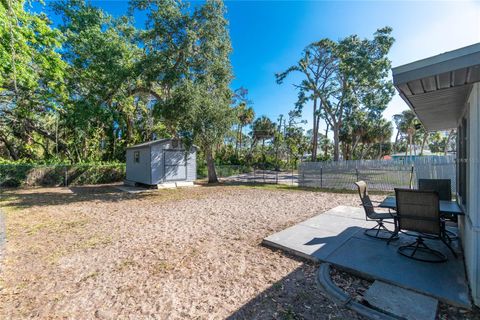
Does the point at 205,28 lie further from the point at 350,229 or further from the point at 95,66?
the point at 350,229

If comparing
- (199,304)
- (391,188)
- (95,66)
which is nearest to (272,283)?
(199,304)

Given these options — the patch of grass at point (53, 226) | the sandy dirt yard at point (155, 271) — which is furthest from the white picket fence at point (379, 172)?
the patch of grass at point (53, 226)

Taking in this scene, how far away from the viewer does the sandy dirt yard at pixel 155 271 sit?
2367 millimetres

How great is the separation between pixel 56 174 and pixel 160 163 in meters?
6.74

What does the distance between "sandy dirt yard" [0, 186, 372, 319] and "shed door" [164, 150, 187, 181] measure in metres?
6.73

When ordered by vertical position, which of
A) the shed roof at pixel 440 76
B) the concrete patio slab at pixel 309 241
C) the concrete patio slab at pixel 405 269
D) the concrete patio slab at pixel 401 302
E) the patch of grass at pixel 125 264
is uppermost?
the shed roof at pixel 440 76

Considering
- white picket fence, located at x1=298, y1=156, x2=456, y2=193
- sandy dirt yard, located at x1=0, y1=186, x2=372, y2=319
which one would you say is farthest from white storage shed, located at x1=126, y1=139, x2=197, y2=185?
white picket fence, located at x1=298, y1=156, x2=456, y2=193

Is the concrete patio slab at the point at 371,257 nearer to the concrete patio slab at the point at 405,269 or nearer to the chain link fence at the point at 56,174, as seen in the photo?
the concrete patio slab at the point at 405,269

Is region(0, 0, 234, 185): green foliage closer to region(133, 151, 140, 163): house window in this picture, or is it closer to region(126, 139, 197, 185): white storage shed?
region(126, 139, 197, 185): white storage shed

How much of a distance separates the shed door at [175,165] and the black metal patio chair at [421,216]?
11610 mm

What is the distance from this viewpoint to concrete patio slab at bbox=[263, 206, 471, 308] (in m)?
2.52

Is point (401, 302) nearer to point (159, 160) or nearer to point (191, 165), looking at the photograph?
point (159, 160)

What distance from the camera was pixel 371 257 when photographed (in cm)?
328

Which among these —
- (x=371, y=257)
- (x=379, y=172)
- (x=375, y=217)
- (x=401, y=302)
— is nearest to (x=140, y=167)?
(x=375, y=217)
